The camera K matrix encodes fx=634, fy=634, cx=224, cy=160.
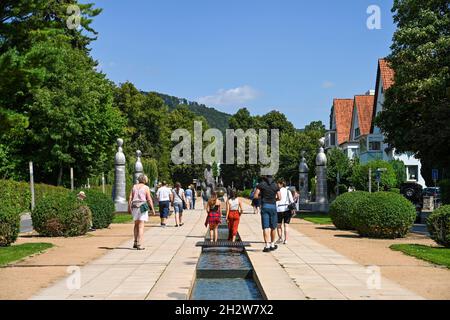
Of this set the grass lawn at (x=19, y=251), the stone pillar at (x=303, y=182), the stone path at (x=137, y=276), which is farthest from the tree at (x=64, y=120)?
the stone path at (x=137, y=276)

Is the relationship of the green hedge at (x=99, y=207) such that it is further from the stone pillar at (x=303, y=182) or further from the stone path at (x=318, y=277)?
the stone pillar at (x=303, y=182)

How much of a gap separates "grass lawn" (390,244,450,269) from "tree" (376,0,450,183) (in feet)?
53.4

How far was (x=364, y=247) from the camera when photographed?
16.8 meters

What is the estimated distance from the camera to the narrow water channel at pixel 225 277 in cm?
990

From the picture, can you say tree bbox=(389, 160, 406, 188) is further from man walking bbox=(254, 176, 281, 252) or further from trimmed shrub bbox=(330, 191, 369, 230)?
man walking bbox=(254, 176, 281, 252)

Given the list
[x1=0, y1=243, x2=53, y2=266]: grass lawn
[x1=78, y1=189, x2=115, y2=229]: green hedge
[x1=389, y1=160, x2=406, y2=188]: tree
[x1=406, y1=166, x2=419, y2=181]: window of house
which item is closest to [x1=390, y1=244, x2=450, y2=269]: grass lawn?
[x1=0, y1=243, x2=53, y2=266]: grass lawn

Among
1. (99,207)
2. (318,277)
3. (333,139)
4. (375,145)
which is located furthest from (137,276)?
(333,139)

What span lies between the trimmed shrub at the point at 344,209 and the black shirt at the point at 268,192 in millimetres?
6868

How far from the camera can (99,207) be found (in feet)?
74.9

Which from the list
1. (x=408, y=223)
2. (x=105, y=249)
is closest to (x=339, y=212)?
(x=408, y=223)

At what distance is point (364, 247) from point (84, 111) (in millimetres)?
29663

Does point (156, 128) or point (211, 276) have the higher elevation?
point (156, 128)
